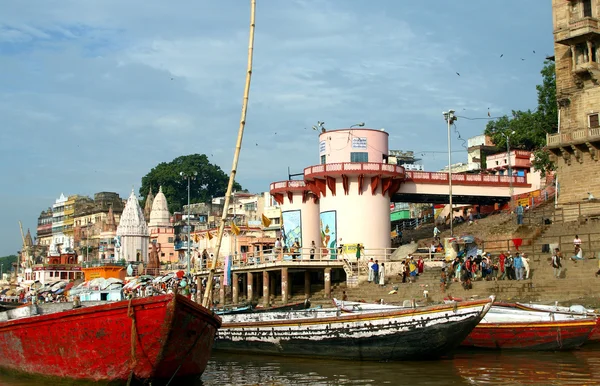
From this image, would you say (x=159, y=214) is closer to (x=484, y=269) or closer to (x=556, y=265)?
(x=484, y=269)

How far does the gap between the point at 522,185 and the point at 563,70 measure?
869cm

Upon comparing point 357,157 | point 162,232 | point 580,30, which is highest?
point 580,30

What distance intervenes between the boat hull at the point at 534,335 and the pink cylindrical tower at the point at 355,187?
1701 cm

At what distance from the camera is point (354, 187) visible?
42.1m

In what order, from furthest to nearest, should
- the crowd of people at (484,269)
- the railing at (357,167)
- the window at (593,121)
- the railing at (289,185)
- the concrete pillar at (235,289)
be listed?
the railing at (289,185) < the concrete pillar at (235,289) < the railing at (357,167) < the window at (593,121) < the crowd of people at (484,269)

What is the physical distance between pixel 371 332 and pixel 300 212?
2698cm

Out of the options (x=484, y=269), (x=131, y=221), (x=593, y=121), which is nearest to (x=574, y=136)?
(x=593, y=121)

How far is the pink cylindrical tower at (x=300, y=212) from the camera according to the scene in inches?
1903

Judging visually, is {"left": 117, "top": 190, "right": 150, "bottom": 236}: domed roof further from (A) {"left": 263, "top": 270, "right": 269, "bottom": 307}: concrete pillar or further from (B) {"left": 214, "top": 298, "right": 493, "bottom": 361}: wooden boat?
(B) {"left": 214, "top": 298, "right": 493, "bottom": 361}: wooden boat

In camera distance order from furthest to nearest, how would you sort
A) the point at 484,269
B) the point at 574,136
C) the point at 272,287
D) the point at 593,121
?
the point at 272,287, the point at 593,121, the point at 574,136, the point at 484,269

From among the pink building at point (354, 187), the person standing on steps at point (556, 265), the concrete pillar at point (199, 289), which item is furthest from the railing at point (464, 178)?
the person standing on steps at point (556, 265)

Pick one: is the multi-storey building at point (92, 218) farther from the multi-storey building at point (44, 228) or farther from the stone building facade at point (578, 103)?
the stone building facade at point (578, 103)

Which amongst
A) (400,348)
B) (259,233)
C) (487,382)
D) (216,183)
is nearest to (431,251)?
(400,348)

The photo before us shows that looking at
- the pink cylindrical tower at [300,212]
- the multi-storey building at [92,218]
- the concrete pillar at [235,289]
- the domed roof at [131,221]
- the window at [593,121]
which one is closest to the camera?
the window at [593,121]
